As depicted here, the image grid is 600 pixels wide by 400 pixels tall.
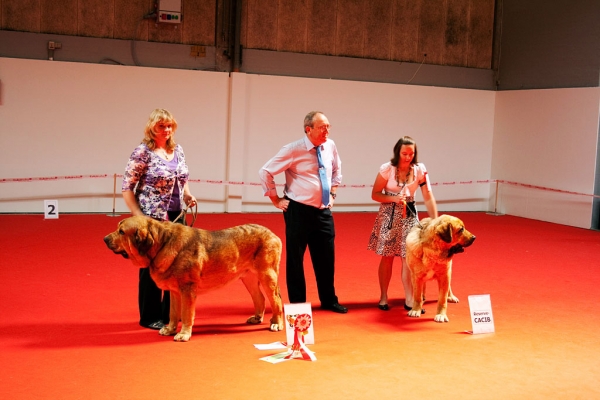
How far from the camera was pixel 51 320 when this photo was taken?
5.85m

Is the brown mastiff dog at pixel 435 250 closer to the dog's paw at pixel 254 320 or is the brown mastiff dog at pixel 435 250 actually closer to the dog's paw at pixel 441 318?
the dog's paw at pixel 441 318

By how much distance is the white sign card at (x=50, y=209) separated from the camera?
12.0m

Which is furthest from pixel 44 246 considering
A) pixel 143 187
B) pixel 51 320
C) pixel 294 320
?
pixel 294 320

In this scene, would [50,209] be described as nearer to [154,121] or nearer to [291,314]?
[154,121]

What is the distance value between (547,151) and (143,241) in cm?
1108

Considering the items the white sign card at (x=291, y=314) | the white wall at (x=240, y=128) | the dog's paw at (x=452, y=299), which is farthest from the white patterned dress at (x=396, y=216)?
A: the white wall at (x=240, y=128)

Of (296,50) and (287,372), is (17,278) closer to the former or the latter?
(287,372)

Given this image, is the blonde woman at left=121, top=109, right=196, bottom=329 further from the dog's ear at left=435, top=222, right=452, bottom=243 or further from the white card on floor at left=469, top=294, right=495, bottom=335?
the white card on floor at left=469, top=294, right=495, bottom=335

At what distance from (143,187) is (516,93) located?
1147cm

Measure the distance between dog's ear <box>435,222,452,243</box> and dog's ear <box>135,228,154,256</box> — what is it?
91.3 inches

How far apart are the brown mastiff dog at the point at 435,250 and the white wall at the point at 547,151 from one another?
8.15 metres

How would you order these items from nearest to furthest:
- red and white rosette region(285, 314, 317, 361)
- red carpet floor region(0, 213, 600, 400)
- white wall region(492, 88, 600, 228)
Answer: red carpet floor region(0, 213, 600, 400), red and white rosette region(285, 314, 317, 361), white wall region(492, 88, 600, 228)

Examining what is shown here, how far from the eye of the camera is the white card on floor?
19.0 feet

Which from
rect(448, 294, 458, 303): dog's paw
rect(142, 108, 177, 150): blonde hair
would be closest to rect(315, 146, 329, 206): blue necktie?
rect(142, 108, 177, 150): blonde hair
